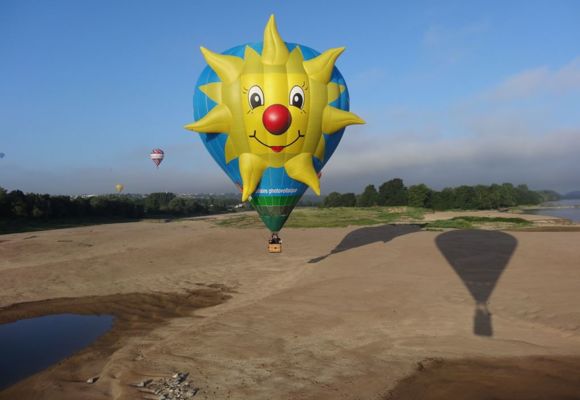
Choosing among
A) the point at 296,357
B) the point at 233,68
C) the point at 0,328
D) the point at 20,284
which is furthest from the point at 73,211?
the point at 296,357

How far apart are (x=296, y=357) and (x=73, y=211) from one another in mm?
60839

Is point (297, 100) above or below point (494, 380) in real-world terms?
above

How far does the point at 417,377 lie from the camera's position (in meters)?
10.0

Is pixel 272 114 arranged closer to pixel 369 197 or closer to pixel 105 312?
pixel 105 312

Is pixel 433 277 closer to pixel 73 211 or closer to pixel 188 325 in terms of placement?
pixel 188 325

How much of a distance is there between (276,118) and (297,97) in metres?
1.30

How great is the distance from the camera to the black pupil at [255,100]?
52.5 feet

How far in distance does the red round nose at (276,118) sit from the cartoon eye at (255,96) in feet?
1.65

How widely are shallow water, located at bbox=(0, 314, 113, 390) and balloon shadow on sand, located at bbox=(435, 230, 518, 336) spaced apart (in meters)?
13.1

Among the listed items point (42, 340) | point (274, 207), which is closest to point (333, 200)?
point (274, 207)

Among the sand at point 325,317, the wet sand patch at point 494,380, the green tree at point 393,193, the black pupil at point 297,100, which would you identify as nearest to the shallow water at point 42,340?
the sand at point 325,317

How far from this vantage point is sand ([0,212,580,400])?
984 centimetres

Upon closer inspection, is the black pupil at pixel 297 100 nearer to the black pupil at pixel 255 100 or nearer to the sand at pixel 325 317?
the black pupil at pixel 255 100

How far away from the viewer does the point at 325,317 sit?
14.7 m
